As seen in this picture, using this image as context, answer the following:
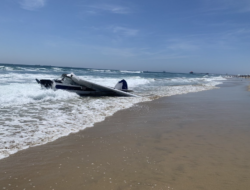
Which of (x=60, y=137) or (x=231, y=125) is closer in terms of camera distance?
(x=60, y=137)

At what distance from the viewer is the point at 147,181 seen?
8.58ft

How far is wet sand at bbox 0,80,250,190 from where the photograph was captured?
2.57m

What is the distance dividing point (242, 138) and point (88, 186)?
3558 millimetres

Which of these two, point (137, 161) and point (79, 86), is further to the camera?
point (79, 86)

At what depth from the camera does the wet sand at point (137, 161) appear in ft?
8.43

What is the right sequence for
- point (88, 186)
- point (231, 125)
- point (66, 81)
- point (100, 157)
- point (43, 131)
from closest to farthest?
point (88, 186) < point (100, 157) < point (43, 131) < point (231, 125) < point (66, 81)

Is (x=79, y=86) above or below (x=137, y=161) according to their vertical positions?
above

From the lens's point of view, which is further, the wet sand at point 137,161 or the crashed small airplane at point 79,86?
the crashed small airplane at point 79,86

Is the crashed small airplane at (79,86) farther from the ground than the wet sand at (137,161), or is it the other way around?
the crashed small airplane at (79,86)

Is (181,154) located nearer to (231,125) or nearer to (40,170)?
(40,170)

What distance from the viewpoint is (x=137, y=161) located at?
10.5 feet

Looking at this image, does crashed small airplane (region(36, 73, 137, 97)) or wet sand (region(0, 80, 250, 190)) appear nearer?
wet sand (region(0, 80, 250, 190))

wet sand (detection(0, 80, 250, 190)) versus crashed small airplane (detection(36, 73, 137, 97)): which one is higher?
crashed small airplane (detection(36, 73, 137, 97))

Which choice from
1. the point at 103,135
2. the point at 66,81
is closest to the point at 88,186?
the point at 103,135
